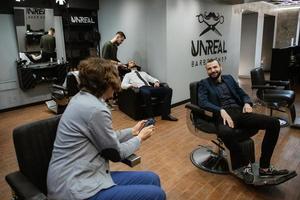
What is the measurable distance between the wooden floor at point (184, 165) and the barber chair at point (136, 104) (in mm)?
186

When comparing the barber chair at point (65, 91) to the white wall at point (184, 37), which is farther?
the white wall at point (184, 37)

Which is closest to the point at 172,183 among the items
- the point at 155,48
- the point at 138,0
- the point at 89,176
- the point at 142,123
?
the point at 142,123

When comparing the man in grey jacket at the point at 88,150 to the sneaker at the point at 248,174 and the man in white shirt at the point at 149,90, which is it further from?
the man in white shirt at the point at 149,90

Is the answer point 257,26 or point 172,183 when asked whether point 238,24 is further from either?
point 172,183

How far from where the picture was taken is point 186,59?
530 cm

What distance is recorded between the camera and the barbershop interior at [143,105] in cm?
132

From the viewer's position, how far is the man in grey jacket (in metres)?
1.24

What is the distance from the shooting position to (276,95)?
3.74 m

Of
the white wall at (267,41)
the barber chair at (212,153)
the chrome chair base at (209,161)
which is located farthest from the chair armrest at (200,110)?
the white wall at (267,41)

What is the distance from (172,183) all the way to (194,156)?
619mm

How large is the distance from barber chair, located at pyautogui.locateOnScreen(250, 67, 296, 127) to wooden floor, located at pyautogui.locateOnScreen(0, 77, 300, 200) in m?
0.33

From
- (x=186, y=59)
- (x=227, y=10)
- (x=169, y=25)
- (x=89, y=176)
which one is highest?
(x=227, y=10)

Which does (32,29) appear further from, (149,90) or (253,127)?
(253,127)

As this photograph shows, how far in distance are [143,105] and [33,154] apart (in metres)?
3.04
